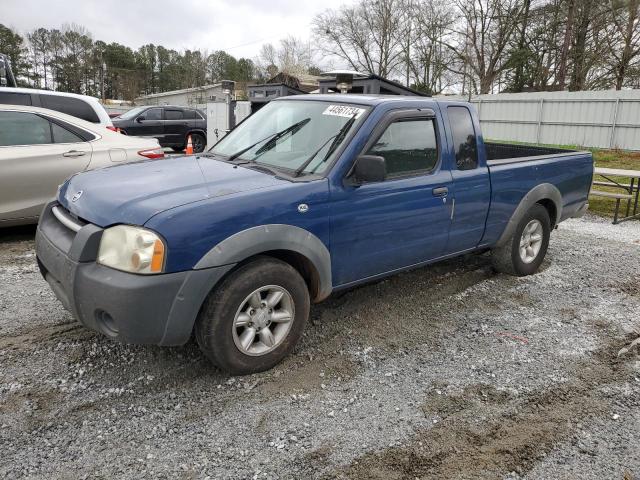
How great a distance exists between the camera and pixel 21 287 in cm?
463

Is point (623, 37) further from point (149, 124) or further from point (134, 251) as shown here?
point (134, 251)

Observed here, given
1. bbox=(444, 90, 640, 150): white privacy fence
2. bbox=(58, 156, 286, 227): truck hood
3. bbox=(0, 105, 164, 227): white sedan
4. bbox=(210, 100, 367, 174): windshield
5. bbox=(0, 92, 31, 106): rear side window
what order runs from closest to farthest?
1. bbox=(58, 156, 286, 227): truck hood
2. bbox=(210, 100, 367, 174): windshield
3. bbox=(0, 105, 164, 227): white sedan
4. bbox=(0, 92, 31, 106): rear side window
5. bbox=(444, 90, 640, 150): white privacy fence

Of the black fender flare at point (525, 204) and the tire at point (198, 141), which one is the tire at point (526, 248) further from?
the tire at point (198, 141)

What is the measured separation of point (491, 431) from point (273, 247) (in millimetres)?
1625

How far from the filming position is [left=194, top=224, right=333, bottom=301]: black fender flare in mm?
2859

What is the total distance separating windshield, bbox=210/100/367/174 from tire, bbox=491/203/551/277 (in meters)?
2.33

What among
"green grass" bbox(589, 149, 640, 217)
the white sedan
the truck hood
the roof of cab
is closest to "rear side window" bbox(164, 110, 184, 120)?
the white sedan

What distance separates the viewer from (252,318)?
3133 mm

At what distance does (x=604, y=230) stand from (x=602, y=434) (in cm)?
587

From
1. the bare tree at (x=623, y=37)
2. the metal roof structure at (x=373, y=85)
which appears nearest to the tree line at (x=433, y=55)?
the bare tree at (x=623, y=37)

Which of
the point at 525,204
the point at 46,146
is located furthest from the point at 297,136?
the point at 46,146

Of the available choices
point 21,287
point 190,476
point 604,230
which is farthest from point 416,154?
point 604,230

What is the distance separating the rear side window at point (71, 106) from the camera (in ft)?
22.7

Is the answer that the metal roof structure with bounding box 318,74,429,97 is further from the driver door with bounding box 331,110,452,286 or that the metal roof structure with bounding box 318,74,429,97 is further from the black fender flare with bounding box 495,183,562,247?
the driver door with bounding box 331,110,452,286
